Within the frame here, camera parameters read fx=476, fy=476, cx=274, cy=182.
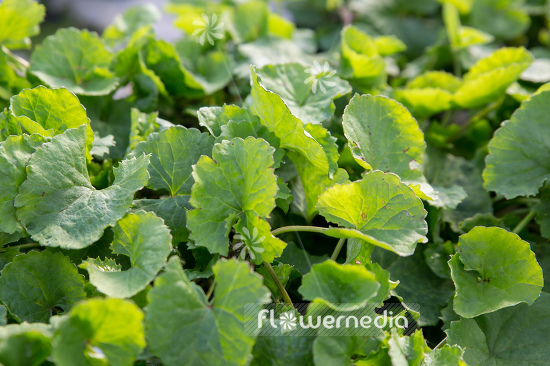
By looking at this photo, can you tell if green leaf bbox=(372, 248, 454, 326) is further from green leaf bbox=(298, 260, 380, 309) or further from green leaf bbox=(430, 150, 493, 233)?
green leaf bbox=(298, 260, 380, 309)

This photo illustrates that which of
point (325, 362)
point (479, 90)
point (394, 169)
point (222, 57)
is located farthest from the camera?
point (222, 57)

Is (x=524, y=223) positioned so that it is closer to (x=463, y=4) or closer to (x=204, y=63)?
(x=204, y=63)

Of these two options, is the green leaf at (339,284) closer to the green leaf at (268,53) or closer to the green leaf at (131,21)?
the green leaf at (268,53)

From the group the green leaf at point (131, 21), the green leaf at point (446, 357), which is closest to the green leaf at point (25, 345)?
the green leaf at point (446, 357)

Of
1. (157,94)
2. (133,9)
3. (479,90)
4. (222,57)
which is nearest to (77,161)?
(157,94)

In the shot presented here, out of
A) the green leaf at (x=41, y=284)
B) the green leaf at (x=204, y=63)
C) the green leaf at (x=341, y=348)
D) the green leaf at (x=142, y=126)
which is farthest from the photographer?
the green leaf at (x=204, y=63)

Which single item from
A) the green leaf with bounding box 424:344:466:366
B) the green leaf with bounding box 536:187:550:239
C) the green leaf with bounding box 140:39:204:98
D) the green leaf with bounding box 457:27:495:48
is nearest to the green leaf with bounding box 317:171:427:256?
the green leaf with bounding box 424:344:466:366

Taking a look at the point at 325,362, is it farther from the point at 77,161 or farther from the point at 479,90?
the point at 479,90
